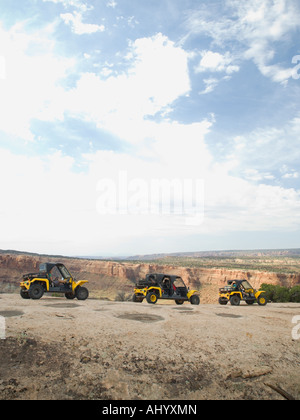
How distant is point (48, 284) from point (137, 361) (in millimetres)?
10201

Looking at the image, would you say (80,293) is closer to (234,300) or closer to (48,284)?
(48,284)

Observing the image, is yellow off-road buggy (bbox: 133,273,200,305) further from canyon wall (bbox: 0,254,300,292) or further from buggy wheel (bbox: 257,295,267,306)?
canyon wall (bbox: 0,254,300,292)

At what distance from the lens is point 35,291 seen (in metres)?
14.3

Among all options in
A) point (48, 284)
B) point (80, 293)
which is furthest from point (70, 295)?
point (48, 284)

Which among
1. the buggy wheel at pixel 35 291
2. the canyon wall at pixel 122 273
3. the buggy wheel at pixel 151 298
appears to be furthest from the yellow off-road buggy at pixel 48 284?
the canyon wall at pixel 122 273

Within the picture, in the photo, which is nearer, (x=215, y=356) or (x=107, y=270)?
(x=215, y=356)

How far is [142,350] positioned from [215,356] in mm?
1853

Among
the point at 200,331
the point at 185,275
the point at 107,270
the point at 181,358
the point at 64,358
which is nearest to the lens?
the point at 64,358

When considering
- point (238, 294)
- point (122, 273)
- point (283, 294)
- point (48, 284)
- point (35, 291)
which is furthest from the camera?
point (122, 273)

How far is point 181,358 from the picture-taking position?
6.41 meters

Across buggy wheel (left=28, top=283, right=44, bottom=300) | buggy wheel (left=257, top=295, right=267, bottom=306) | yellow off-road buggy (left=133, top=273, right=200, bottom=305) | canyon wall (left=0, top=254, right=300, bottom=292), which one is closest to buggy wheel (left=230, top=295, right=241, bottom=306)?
buggy wheel (left=257, top=295, right=267, bottom=306)

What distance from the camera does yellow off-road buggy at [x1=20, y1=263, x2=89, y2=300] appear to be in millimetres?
14281

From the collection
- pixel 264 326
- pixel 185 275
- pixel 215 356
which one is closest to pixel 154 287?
pixel 264 326
